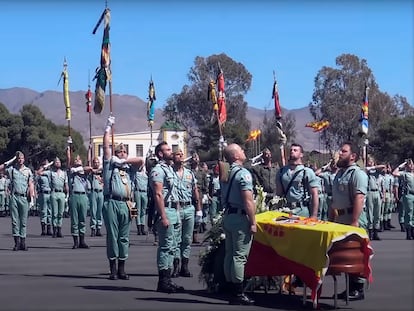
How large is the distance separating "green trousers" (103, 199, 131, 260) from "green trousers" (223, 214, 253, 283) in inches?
107

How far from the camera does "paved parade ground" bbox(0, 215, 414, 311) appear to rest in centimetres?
1041

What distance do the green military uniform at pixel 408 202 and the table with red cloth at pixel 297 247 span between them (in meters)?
11.1

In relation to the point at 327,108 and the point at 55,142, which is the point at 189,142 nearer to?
the point at 327,108

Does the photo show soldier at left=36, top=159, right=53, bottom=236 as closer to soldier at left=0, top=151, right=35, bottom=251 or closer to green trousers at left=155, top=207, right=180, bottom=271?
soldier at left=0, top=151, right=35, bottom=251

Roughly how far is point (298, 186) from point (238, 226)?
1.81 m

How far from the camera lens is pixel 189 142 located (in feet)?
269

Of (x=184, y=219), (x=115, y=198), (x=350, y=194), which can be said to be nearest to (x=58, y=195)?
(x=115, y=198)

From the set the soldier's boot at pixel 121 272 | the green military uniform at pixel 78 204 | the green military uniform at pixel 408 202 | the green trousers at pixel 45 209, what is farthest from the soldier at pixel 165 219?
the green trousers at pixel 45 209

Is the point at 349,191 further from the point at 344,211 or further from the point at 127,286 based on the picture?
the point at 127,286

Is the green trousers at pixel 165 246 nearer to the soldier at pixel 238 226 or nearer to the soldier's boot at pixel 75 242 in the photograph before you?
the soldier at pixel 238 226

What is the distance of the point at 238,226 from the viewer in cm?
1033

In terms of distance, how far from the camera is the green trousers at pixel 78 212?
18281 mm

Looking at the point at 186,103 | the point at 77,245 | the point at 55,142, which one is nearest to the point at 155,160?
the point at 77,245

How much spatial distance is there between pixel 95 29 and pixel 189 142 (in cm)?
6589
